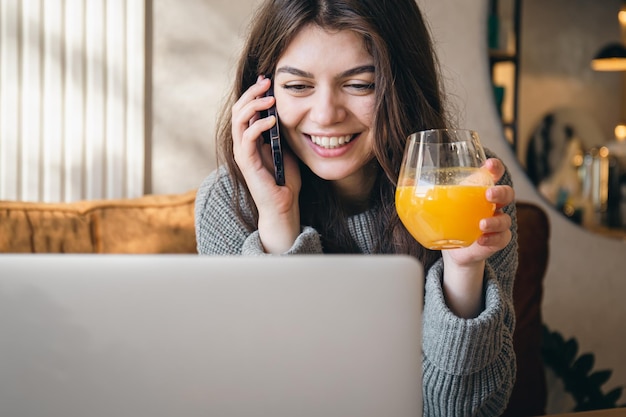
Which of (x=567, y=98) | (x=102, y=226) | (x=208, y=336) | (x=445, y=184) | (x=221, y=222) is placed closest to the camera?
(x=208, y=336)

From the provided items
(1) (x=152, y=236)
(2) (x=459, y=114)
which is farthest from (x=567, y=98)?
(1) (x=152, y=236)

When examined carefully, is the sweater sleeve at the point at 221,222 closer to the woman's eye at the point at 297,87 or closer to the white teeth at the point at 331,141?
the white teeth at the point at 331,141

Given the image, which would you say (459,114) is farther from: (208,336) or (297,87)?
(208,336)

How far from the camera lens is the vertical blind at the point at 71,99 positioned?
2.17 meters

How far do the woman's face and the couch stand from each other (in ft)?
2.65

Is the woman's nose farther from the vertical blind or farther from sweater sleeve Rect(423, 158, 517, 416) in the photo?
the vertical blind

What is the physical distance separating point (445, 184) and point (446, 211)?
0.13 ft

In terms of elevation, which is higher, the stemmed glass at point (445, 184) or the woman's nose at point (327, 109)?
the woman's nose at point (327, 109)

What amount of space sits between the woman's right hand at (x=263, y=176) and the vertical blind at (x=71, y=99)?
984mm

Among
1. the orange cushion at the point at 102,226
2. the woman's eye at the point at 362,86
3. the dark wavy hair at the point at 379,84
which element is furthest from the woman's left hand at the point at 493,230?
the orange cushion at the point at 102,226

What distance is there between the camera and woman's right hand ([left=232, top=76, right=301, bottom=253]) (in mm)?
1391

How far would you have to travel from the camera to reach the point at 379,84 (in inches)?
51.5

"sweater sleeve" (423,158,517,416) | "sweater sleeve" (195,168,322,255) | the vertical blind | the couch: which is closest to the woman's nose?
"sweater sleeve" (195,168,322,255)

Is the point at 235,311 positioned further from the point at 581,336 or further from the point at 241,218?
the point at 581,336
